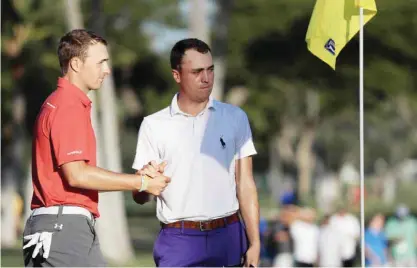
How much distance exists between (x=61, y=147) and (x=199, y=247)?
1.47 m

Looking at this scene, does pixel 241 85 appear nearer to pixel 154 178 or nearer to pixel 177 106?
pixel 177 106

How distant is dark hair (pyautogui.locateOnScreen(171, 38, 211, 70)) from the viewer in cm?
807

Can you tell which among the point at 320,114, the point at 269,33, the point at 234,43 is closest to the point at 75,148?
the point at 269,33

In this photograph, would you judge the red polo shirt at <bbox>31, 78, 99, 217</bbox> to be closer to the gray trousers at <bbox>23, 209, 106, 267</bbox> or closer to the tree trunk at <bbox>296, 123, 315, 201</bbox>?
the gray trousers at <bbox>23, 209, 106, 267</bbox>

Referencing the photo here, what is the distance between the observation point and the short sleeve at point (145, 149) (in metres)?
7.89

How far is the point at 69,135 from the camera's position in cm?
674

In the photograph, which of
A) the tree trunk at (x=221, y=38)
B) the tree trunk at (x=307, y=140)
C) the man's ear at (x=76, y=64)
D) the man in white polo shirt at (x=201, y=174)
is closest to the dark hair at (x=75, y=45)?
the man's ear at (x=76, y=64)

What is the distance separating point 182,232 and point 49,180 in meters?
1.32

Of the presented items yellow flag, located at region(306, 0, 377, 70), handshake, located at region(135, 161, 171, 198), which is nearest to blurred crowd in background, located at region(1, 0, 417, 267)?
yellow flag, located at region(306, 0, 377, 70)

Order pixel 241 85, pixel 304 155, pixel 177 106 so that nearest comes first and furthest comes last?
1. pixel 177 106
2. pixel 241 85
3. pixel 304 155

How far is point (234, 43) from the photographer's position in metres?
52.3

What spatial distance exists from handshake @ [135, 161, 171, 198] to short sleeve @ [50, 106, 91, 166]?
1.42 feet

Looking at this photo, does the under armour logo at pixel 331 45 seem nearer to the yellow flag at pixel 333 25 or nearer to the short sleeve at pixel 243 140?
the yellow flag at pixel 333 25

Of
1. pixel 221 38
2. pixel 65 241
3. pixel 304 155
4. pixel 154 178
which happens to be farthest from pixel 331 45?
pixel 304 155
